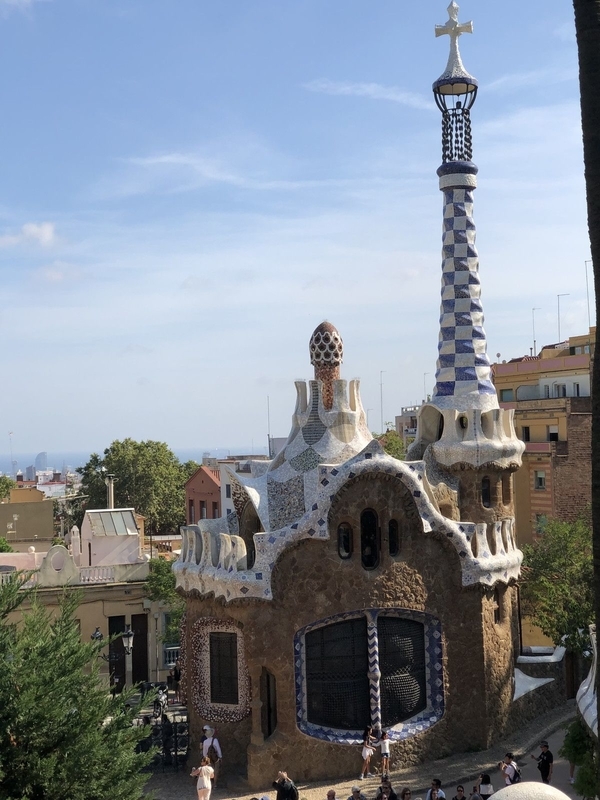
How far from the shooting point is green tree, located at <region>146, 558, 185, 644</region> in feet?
81.3

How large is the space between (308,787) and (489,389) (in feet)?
26.8

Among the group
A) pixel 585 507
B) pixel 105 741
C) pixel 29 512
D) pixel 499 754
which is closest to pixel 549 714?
pixel 499 754

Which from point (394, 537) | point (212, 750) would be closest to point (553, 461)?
point (394, 537)

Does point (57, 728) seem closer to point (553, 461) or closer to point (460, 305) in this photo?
point (460, 305)

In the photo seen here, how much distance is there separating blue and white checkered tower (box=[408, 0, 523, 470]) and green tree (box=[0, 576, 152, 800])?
10.3m

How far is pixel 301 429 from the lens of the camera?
19.3 metres

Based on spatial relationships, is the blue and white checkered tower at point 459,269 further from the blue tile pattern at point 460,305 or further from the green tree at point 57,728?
the green tree at point 57,728

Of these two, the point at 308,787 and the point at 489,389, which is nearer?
the point at 308,787

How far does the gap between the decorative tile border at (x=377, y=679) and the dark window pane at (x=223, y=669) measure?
1.35 m

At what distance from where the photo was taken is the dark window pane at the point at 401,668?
1766 cm

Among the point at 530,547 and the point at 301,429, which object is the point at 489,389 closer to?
the point at 301,429

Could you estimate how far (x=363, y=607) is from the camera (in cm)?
1733

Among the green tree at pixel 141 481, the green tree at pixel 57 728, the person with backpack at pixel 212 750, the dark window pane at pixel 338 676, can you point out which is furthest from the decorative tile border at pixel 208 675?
the green tree at pixel 141 481

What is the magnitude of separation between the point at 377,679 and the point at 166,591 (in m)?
8.58
